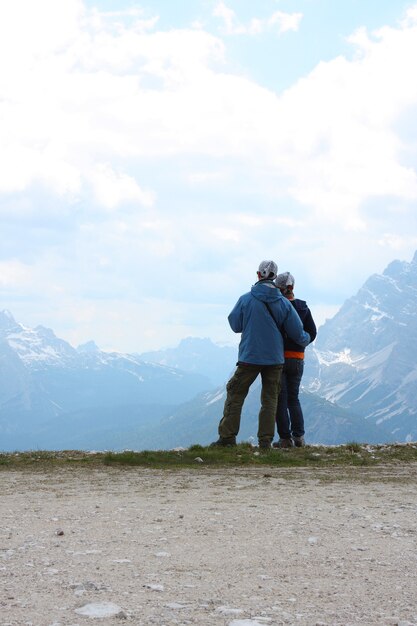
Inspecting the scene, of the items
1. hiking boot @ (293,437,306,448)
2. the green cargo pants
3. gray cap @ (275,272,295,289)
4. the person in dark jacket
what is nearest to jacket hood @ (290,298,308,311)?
the person in dark jacket

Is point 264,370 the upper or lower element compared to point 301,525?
upper

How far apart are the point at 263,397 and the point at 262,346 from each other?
1192 mm

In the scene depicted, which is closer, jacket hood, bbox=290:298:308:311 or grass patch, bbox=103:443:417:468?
grass patch, bbox=103:443:417:468

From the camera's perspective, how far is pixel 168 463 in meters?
13.7

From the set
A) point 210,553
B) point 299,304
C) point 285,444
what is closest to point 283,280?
point 299,304

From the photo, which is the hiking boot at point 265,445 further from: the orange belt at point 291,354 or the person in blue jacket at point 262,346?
Result: the orange belt at point 291,354

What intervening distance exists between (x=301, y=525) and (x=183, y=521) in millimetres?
1355

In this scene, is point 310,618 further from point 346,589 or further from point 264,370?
point 264,370

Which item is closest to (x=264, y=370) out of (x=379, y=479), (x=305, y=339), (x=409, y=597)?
(x=305, y=339)

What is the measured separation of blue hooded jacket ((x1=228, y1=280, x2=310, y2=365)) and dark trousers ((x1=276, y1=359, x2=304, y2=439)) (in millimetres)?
927

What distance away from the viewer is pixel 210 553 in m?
6.68

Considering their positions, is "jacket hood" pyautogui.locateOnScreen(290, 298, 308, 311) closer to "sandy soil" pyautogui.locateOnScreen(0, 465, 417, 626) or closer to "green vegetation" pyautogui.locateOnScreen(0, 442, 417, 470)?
"green vegetation" pyautogui.locateOnScreen(0, 442, 417, 470)

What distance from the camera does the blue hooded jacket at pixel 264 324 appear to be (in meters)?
15.5

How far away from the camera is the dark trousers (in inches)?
666
